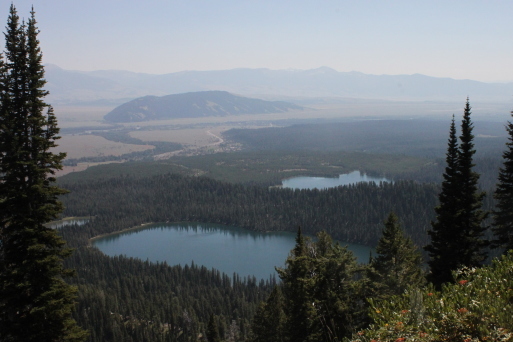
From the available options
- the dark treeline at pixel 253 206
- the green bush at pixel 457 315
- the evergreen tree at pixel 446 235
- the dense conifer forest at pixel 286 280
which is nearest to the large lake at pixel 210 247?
the dark treeline at pixel 253 206

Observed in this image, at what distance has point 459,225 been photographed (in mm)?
22625

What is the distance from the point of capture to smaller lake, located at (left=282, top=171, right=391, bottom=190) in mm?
163250

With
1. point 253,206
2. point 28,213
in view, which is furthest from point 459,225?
point 253,206

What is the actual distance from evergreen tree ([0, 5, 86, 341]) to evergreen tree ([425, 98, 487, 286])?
54.6 feet

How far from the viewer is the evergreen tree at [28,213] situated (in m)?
15.8

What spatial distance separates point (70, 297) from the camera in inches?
655

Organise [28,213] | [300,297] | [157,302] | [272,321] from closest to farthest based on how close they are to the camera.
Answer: [28,213], [300,297], [272,321], [157,302]

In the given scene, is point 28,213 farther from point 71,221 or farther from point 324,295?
point 71,221

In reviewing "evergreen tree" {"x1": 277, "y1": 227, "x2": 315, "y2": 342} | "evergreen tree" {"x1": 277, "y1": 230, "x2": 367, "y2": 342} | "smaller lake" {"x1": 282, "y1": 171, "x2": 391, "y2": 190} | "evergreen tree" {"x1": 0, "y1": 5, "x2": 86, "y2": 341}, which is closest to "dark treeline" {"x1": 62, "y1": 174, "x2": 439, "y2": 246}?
"smaller lake" {"x1": 282, "y1": 171, "x2": 391, "y2": 190}

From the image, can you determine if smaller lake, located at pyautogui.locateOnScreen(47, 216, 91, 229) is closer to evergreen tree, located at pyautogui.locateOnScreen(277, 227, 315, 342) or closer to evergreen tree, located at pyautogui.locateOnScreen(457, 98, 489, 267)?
evergreen tree, located at pyautogui.locateOnScreen(277, 227, 315, 342)

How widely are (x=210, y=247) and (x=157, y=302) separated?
40665 millimetres

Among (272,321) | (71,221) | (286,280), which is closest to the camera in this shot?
(286,280)

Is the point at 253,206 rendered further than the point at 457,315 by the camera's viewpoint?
Yes

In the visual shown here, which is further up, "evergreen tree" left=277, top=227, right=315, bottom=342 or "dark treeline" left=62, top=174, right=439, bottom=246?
"evergreen tree" left=277, top=227, right=315, bottom=342
